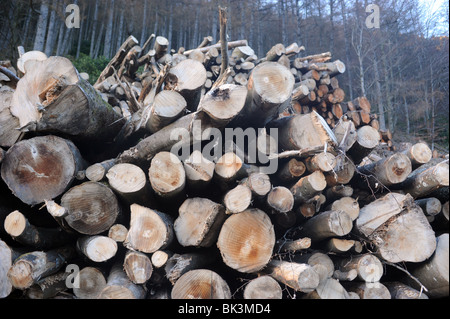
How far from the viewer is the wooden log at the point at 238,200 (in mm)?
2100

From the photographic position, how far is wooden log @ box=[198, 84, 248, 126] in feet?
7.44

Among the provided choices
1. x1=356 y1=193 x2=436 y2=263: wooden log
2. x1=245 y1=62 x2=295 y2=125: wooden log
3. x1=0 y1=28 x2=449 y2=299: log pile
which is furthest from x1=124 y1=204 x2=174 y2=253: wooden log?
x1=356 y1=193 x2=436 y2=263: wooden log

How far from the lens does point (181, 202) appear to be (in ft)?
7.99

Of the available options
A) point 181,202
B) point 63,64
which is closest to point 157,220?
point 181,202

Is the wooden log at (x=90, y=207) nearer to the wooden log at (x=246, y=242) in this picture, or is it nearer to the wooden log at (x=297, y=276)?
the wooden log at (x=246, y=242)

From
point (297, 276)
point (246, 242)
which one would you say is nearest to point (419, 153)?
point (297, 276)

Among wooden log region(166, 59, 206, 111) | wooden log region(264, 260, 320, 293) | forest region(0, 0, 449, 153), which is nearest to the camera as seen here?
wooden log region(264, 260, 320, 293)

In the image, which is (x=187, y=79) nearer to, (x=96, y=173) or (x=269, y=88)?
(x=269, y=88)

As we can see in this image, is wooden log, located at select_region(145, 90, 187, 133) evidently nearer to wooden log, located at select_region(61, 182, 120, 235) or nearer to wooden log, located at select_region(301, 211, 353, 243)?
wooden log, located at select_region(61, 182, 120, 235)

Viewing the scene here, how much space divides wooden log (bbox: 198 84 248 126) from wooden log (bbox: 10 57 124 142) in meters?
0.83

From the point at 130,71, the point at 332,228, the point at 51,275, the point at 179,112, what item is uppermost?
the point at 130,71
